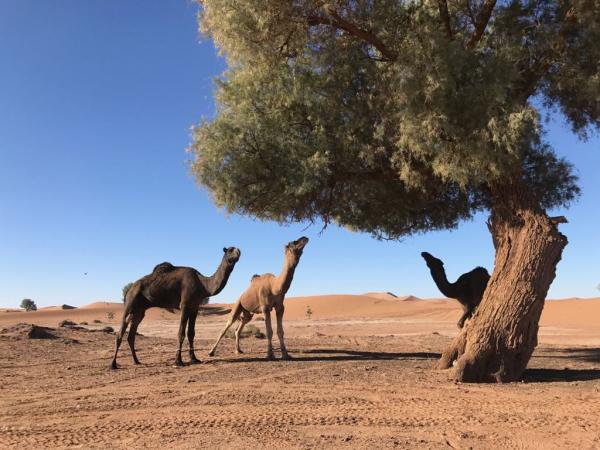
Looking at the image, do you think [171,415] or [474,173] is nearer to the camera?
[171,415]

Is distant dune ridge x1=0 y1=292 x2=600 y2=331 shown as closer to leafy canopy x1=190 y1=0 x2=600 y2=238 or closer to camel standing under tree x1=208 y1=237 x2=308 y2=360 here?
camel standing under tree x1=208 y1=237 x2=308 y2=360

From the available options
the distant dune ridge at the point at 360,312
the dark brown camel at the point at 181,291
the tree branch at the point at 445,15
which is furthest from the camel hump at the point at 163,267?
the distant dune ridge at the point at 360,312

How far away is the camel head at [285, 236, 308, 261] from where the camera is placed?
43.9ft

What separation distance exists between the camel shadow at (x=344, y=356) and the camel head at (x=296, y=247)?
282 centimetres

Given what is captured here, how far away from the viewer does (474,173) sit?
10.1 metres

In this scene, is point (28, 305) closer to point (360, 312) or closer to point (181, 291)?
point (360, 312)

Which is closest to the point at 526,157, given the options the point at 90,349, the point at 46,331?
the point at 90,349

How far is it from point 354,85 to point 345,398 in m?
7.53

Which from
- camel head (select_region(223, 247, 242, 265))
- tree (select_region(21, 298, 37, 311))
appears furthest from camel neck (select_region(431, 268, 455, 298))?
tree (select_region(21, 298, 37, 311))

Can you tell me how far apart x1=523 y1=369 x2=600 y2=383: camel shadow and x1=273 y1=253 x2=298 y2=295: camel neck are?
5.87 m

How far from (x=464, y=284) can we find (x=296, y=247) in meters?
4.37

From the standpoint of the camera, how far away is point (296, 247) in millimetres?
13398

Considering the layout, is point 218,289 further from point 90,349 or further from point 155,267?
point 90,349

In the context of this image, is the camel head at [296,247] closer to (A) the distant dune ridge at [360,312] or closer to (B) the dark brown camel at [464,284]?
(B) the dark brown camel at [464,284]
